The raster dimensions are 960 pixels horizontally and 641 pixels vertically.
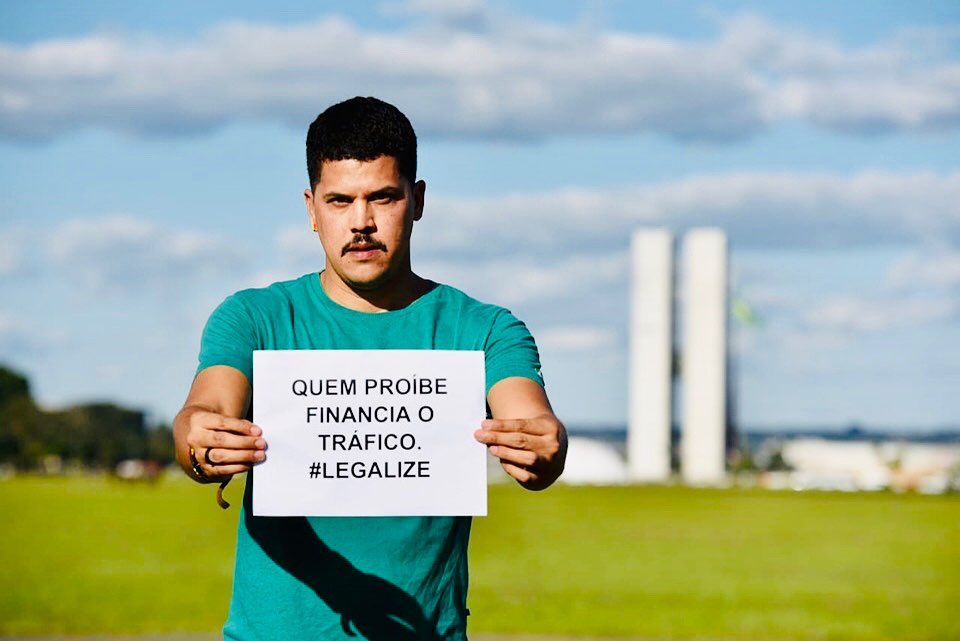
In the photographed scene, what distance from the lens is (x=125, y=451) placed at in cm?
14788

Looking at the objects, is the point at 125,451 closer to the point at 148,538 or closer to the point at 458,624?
the point at 148,538

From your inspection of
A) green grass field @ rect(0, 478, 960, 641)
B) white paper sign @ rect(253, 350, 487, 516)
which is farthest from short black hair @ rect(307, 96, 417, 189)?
green grass field @ rect(0, 478, 960, 641)

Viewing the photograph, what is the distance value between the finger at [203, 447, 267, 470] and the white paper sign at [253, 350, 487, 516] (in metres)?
0.23

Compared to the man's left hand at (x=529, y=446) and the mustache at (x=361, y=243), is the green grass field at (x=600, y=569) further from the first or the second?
the man's left hand at (x=529, y=446)

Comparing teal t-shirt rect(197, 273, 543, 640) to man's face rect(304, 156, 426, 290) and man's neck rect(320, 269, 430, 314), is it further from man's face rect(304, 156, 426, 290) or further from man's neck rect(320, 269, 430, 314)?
man's face rect(304, 156, 426, 290)

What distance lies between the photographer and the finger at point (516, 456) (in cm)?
421

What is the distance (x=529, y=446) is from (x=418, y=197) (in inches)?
35.5

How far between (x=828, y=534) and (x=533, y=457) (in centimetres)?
6215

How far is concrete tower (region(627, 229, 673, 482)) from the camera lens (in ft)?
435

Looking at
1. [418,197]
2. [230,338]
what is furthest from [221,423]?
[418,197]

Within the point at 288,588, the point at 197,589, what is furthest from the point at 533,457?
the point at 197,589

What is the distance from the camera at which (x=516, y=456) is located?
4.23 m

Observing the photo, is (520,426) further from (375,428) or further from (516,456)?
(375,428)

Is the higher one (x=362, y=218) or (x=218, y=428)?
(x=362, y=218)
